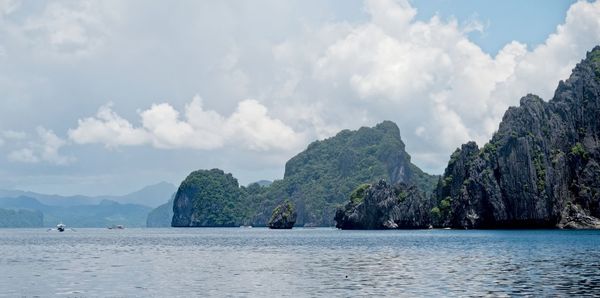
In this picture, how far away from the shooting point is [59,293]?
199 ft

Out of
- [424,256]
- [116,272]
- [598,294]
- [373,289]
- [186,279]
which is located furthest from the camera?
[424,256]

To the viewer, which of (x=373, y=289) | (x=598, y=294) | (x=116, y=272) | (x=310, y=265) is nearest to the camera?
(x=598, y=294)

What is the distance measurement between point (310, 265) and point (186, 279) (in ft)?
65.1

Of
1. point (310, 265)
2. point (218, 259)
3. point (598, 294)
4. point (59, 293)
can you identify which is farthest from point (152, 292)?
point (218, 259)

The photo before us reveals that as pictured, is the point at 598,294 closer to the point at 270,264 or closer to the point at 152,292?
the point at 152,292

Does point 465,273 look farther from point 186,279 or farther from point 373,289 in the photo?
point 186,279

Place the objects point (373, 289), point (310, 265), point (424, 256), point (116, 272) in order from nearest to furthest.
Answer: point (373, 289) < point (116, 272) < point (310, 265) < point (424, 256)

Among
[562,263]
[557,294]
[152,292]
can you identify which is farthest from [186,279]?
[562,263]

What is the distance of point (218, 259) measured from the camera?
4031 inches

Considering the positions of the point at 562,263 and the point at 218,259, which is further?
the point at 218,259

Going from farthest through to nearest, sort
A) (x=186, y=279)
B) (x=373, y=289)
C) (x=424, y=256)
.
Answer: (x=424, y=256) < (x=186, y=279) < (x=373, y=289)

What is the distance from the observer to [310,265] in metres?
87.2

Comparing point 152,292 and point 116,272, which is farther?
point 116,272

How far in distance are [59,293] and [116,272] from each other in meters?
19.4
